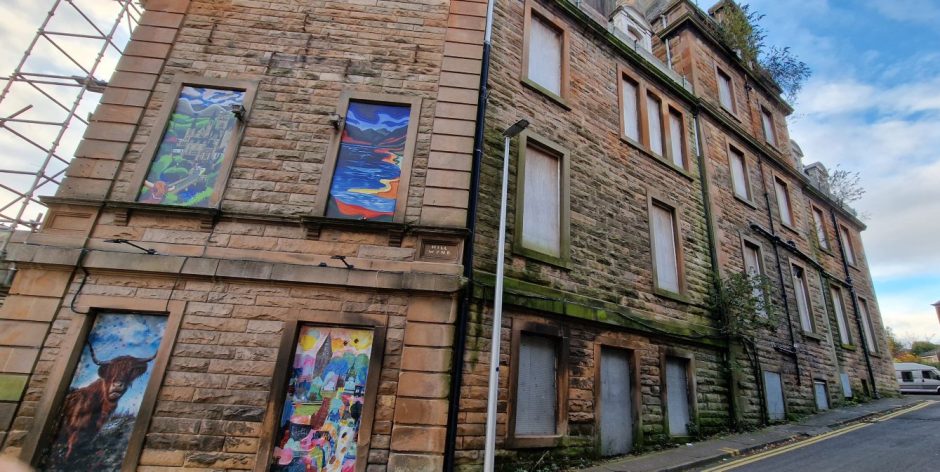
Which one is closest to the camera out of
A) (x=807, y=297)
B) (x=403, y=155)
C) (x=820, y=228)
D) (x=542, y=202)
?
(x=403, y=155)

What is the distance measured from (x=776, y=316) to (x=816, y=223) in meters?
9.25

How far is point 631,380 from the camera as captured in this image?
864 cm

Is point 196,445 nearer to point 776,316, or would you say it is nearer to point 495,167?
point 495,167

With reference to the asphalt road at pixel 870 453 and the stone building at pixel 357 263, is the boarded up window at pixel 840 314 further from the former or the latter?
the stone building at pixel 357 263

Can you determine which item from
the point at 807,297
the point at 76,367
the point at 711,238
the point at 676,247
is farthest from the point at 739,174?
the point at 76,367

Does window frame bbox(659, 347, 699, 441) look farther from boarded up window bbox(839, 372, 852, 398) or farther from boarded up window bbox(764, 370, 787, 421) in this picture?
boarded up window bbox(839, 372, 852, 398)

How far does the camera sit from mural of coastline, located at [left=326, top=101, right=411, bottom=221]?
6965 millimetres

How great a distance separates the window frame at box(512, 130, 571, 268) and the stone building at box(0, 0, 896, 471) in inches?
2.0

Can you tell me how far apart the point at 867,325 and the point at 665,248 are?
16967mm

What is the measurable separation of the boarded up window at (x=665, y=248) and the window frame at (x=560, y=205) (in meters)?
3.03

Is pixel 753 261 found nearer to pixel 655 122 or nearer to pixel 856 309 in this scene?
pixel 655 122

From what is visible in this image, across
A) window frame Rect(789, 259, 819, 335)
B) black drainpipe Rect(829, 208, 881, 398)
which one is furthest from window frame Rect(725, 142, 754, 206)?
black drainpipe Rect(829, 208, 881, 398)

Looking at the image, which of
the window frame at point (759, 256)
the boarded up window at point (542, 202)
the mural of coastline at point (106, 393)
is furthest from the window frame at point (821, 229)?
→ the mural of coastline at point (106, 393)

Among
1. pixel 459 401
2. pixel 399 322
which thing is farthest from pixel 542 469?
pixel 399 322
